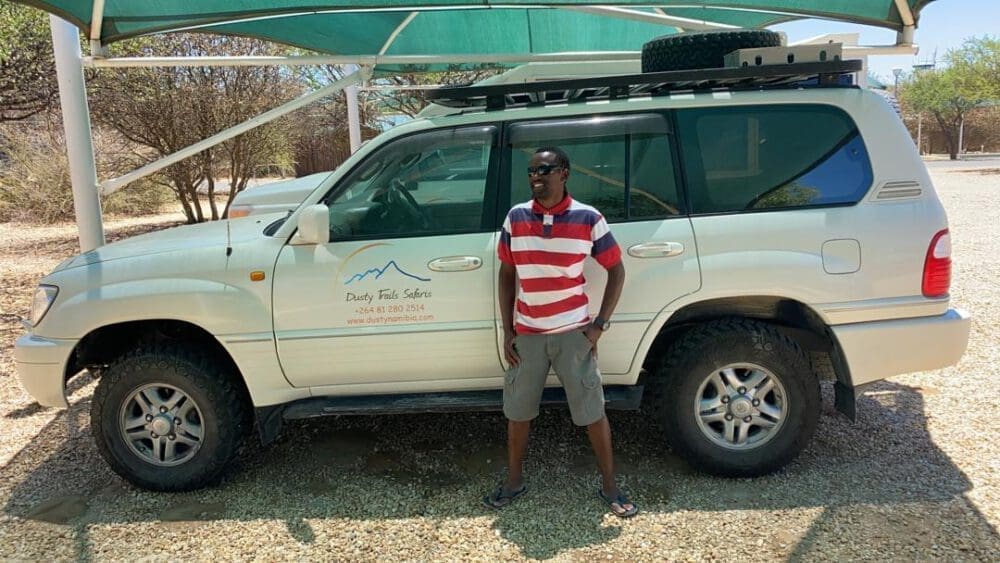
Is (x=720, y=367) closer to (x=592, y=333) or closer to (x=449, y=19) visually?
(x=592, y=333)

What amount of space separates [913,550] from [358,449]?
2.98 m

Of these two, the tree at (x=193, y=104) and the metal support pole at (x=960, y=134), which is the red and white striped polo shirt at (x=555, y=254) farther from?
the metal support pole at (x=960, y=134)

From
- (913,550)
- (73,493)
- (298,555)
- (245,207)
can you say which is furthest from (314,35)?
(913,550)

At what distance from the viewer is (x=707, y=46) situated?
4.27 m

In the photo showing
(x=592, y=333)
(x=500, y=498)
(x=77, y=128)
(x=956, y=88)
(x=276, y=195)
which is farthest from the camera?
(x=956, y=88)

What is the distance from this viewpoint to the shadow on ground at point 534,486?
10.9ft

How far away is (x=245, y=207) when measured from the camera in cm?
721

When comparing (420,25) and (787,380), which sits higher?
(420,25)

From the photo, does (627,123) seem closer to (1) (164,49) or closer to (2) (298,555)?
(2) (298,555)

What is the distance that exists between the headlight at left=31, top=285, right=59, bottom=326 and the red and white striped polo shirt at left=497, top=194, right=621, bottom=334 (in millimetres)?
2457

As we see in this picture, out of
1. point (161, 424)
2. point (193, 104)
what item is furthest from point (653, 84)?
point (193, 104)

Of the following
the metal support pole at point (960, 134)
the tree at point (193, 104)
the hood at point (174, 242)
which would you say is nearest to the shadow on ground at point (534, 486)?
the hood at point (174, 242)

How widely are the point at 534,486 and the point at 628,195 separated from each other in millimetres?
1636

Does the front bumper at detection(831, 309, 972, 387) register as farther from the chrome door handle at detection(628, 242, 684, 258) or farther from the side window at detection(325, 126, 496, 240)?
the side window at detection(325, 126, 496, 240)
